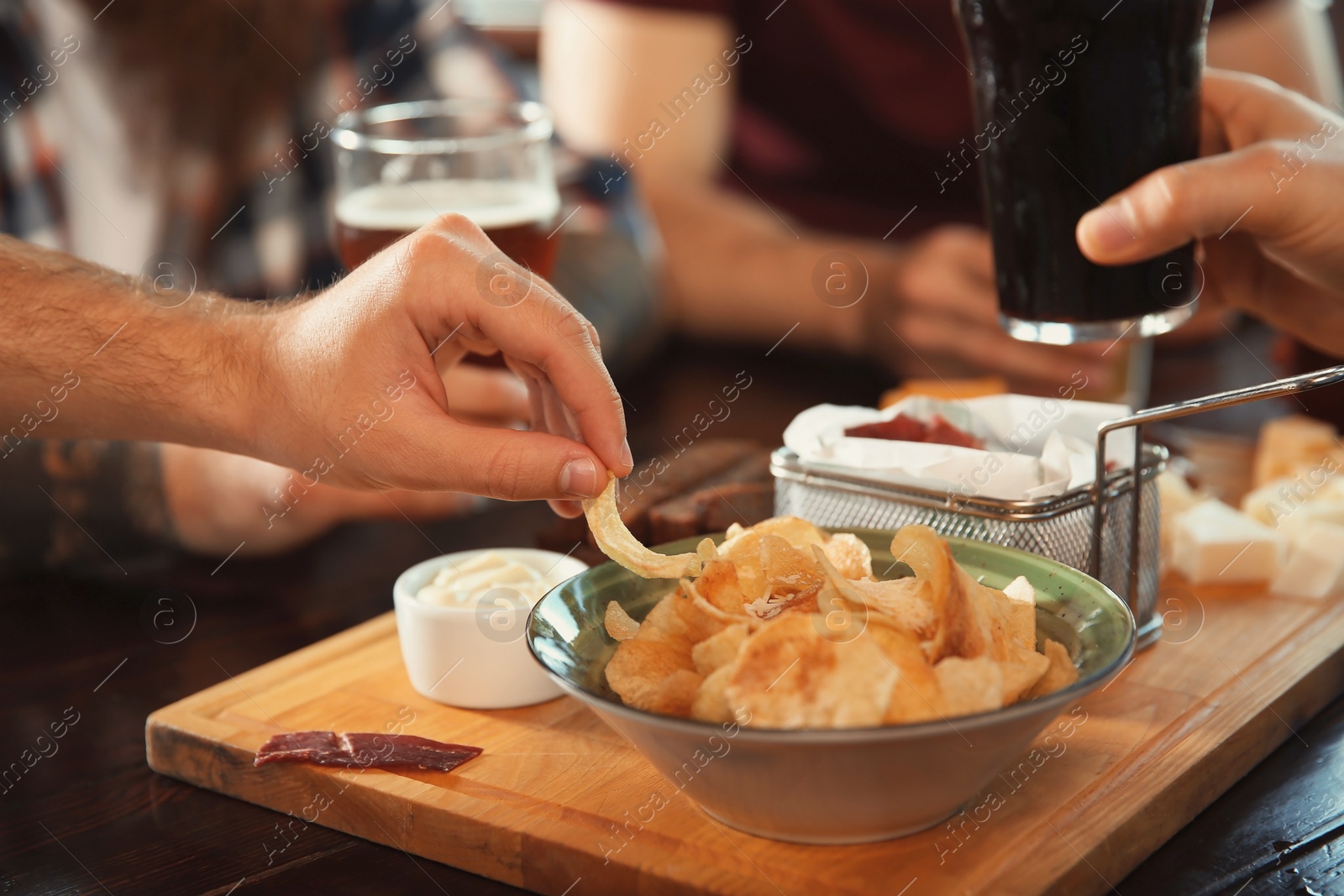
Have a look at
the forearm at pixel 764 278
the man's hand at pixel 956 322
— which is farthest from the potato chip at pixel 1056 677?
the forearm at pixel 764 278

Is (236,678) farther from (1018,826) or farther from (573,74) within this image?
(573,74)

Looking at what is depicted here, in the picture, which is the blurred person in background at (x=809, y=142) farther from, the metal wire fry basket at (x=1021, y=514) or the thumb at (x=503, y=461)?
the thumb at (x=503, y=461)

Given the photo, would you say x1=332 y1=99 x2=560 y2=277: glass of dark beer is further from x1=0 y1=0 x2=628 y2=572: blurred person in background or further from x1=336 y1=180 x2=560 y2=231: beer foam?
x1=0 y1=0 x2=628 y2=572: blurred person in background

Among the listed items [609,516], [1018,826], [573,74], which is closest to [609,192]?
[573,74]

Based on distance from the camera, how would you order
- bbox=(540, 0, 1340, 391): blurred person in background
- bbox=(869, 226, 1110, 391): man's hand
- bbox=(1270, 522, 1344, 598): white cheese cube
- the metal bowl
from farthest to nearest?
1. bbox=(540, 0, 1340, 391): blurred person in background
2. bbox=(869, 226, 1110, 391): man's hand
3. bbox=(1270, 522, 1344, 598): white cheese cube
4. the metal bowl

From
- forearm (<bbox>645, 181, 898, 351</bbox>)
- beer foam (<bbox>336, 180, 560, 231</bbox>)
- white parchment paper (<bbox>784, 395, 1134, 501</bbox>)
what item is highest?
beer foam (<bbox>336, 180, 560, 231</bbox>)

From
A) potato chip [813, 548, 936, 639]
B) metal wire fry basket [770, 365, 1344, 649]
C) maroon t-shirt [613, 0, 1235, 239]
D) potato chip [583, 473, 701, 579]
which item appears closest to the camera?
potato chip [813, 548, 936, 639]

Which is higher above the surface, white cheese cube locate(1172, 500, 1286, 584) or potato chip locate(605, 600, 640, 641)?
potato chip locate(605, 600, 640, 641)

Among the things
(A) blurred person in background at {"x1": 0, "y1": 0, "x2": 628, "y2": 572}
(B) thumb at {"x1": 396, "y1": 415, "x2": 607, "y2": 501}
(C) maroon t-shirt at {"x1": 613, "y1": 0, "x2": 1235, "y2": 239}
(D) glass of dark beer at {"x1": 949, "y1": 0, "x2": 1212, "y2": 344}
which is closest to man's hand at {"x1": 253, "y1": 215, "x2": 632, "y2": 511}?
(B) thumb at {"x1": 396, "y1": 415, "x2": 607, "y2": 501}
